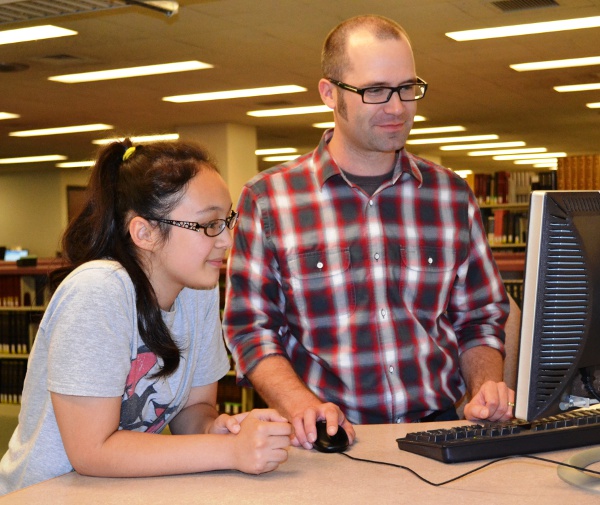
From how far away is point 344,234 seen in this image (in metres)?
2.05

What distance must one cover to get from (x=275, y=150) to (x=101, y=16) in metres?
9.47

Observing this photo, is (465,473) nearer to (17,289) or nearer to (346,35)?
(346,35)

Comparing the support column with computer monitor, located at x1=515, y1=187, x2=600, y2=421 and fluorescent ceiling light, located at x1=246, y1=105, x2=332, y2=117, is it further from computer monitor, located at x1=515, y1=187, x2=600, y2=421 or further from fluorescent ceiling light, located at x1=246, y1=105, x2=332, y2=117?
computer monitor, located at x1=515, y1=187, x2=600, y2=421

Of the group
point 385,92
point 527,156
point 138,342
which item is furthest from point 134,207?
point 527,156

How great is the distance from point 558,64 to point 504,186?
1471mm

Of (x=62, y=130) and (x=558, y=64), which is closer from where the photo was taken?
(x=558, y=64)

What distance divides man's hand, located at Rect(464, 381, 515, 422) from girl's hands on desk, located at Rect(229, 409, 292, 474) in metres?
0.47

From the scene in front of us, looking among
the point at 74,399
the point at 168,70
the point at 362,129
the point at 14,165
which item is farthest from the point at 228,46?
the point at 14,165

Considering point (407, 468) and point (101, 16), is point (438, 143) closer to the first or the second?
point (101, 16)

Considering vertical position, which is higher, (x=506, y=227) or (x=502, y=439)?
(x=506, y=227)

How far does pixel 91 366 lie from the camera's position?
54.1 inches

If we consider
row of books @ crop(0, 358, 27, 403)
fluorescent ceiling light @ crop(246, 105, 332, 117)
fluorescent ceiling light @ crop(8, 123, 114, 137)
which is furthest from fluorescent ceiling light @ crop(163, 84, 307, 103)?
Answer: row of books @ crop(0, 358, 27, 403)

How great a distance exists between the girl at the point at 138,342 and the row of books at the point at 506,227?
7.39 m

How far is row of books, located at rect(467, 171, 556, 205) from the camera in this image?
911cm
